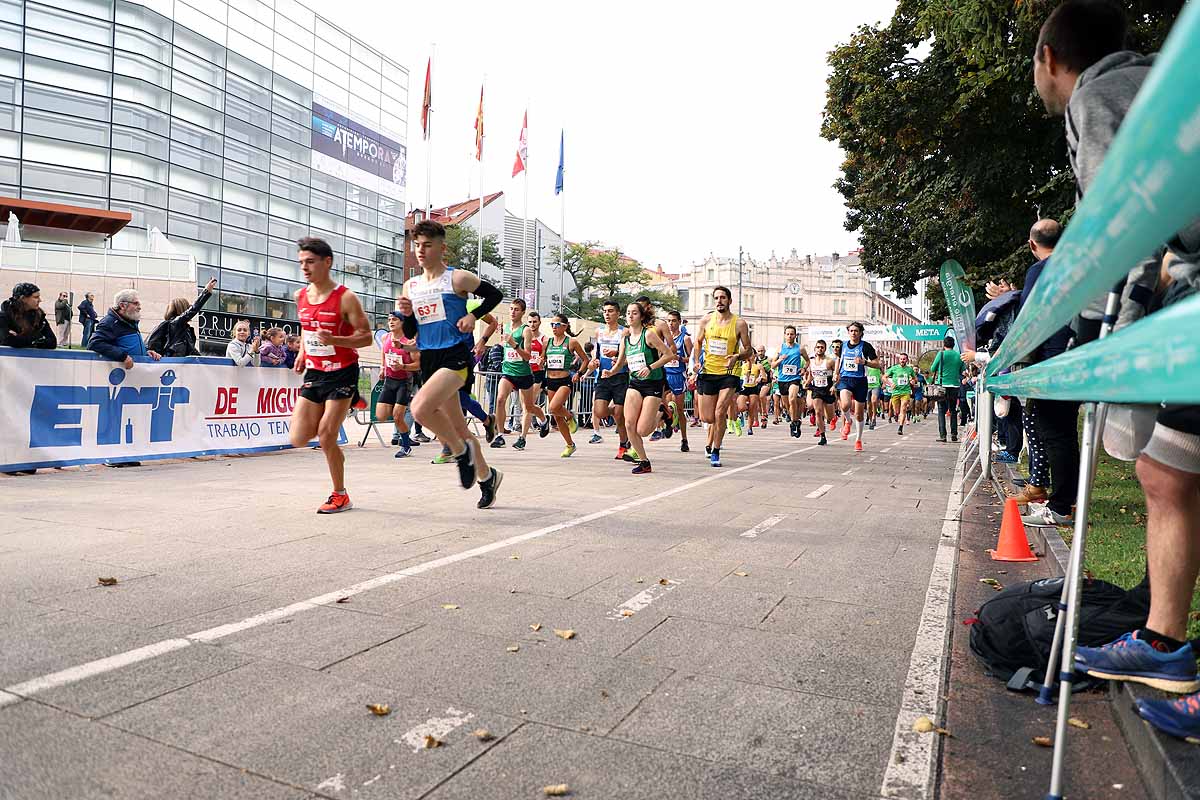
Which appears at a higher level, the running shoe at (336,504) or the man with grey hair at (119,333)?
the man with grey hair at (119,333)

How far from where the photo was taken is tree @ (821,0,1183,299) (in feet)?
51.5

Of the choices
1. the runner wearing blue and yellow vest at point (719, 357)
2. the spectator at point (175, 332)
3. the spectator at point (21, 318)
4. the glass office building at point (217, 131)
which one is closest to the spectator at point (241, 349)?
the spectator at point (175, 332)

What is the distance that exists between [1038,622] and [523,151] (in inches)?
2080

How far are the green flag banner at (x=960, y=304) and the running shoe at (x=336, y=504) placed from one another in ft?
18.0

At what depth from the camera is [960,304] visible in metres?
8.02

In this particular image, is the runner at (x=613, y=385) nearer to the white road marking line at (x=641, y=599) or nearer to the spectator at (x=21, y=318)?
the spectator at (x=21, y=318)

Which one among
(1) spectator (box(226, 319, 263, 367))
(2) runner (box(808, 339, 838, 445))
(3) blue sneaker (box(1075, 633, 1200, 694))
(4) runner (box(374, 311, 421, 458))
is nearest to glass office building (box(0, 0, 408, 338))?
(1) spectator (box(226, 319, 263, 367))

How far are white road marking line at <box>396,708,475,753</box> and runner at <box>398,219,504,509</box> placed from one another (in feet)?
14.6

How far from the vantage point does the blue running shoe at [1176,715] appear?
7.96ft

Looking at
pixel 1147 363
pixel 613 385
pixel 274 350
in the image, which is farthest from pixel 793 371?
pixel 1147 363

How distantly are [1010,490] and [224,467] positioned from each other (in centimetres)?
902

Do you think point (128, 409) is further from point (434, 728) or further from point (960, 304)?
point (434, 728)

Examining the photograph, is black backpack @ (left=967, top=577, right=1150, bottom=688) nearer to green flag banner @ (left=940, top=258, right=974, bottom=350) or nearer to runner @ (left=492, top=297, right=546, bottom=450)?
green flag banner @ (left=940, top=258, right=974, bottom=350)

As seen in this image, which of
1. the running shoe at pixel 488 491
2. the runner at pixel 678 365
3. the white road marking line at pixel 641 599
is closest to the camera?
the white road marking line at pixel 641 599
